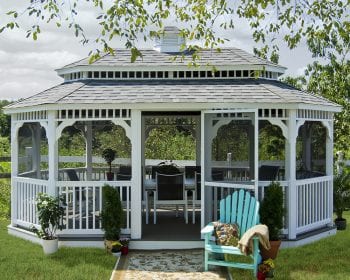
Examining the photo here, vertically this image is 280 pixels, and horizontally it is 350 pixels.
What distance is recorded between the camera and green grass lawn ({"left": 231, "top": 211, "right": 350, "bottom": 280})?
25.5ft

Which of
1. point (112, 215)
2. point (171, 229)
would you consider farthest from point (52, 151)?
point (171, 229)

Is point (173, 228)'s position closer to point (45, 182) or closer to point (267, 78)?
point (45, 182)

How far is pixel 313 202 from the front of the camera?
33.4 feet

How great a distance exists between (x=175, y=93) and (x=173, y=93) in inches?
1.6

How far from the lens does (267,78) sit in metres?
11.4

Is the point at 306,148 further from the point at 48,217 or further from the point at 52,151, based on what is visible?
the point at 48,217

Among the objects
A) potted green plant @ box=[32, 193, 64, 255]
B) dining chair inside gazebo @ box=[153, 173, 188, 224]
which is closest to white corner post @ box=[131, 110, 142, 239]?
dining chair inside gazebo @ box=[153, 173, 188, 224]

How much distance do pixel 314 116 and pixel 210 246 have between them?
12.9 feet

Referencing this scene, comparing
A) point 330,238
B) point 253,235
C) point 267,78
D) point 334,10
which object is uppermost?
point 334,10

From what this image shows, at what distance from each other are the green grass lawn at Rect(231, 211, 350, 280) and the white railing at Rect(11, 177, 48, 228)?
4.32m

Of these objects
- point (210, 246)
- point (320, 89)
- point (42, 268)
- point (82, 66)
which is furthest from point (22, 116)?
point (320, 89)

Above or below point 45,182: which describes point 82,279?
below

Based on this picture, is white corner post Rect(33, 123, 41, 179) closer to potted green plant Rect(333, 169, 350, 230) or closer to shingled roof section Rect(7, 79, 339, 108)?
shingled roof section Rect(7, 79, 339, 108)

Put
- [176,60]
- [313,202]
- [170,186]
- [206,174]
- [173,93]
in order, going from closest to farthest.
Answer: [206,174] < [173,93] < [313,202] < [170,186] < [176,60]
